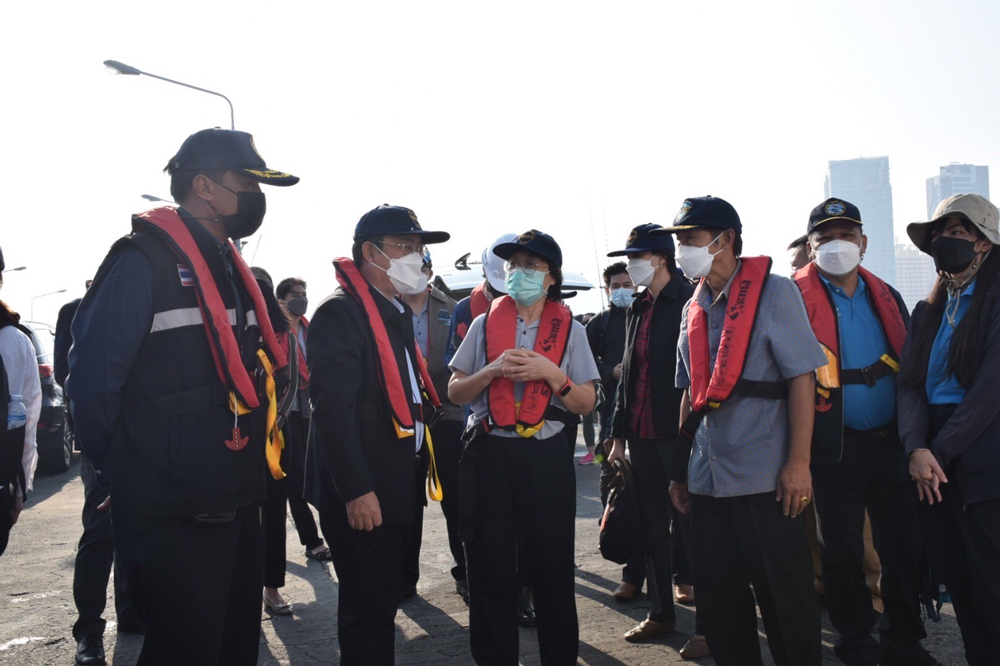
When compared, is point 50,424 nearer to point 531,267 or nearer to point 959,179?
point 531,267

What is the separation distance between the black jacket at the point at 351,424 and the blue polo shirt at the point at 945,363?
243cm

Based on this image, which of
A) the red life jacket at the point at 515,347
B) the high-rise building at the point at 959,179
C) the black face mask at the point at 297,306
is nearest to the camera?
the red life jacket at the point at 515,347

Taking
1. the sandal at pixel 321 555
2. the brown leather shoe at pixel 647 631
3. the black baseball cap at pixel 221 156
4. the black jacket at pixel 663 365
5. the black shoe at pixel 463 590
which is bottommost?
the sandal at pixel 321 555

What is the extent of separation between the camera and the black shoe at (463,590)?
5.94m

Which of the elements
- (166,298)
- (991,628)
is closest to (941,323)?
(991,628)

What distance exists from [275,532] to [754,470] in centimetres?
336

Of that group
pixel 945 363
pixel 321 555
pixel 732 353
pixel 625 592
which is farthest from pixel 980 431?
pixel 321 555

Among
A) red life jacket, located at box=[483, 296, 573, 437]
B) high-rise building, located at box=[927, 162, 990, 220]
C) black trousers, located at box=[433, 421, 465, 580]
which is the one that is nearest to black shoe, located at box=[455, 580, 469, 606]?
black trousers, located at box=[433, 421, 465, 580]

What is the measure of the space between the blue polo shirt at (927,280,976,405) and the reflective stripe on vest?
0.92 m

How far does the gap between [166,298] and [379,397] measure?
1.05 metres

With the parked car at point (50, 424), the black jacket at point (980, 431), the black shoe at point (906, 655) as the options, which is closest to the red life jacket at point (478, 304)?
the black jacket at point (980, 431)

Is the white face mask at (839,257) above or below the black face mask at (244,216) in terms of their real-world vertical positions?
below

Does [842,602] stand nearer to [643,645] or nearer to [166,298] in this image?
[643,645]

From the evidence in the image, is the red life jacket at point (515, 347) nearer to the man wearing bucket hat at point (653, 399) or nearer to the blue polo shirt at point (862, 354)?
the man wearing bucket hat at point (653, 399)
